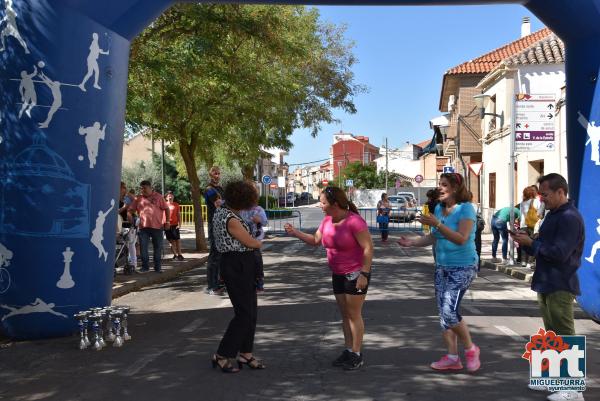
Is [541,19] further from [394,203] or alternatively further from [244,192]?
[394,203]

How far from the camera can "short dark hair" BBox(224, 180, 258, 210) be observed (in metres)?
5.86

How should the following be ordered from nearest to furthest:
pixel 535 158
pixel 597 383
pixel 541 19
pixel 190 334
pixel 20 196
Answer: pixel 597 383
pixel 20 196
pixel 190 334
pixel 541 19
pixel 535 158

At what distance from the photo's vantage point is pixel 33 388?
5.34 m

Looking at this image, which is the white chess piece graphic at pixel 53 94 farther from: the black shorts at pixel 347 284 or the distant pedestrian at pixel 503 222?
the distant pedestrian at pixel 503 222

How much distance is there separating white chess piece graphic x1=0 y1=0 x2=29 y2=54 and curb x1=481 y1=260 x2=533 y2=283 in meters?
9.93

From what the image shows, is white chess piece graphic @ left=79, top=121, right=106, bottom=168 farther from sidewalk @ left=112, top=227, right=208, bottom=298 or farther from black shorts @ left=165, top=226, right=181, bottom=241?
black shorts @ left=165, top=226, right=181, bottom=241

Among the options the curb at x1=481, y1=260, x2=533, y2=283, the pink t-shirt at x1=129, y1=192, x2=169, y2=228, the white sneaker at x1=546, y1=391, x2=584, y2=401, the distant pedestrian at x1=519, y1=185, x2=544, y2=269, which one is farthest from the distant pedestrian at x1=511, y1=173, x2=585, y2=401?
the pink t-shirt at x1=129, y1=192, x2=169, y2=228

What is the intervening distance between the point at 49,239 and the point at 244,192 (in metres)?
2.46

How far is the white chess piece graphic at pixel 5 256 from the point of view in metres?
6.86

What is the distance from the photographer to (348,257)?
566 cm

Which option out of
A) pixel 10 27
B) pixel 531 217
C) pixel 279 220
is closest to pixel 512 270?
pixel 531 217

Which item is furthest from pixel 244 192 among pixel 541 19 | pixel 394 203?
pixel 394 203

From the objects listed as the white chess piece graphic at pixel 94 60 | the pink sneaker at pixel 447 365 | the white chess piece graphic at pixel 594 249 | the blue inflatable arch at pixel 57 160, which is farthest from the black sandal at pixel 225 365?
the white chess piece graphic at pixel 594 249

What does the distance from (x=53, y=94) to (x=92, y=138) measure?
62 centimetres
